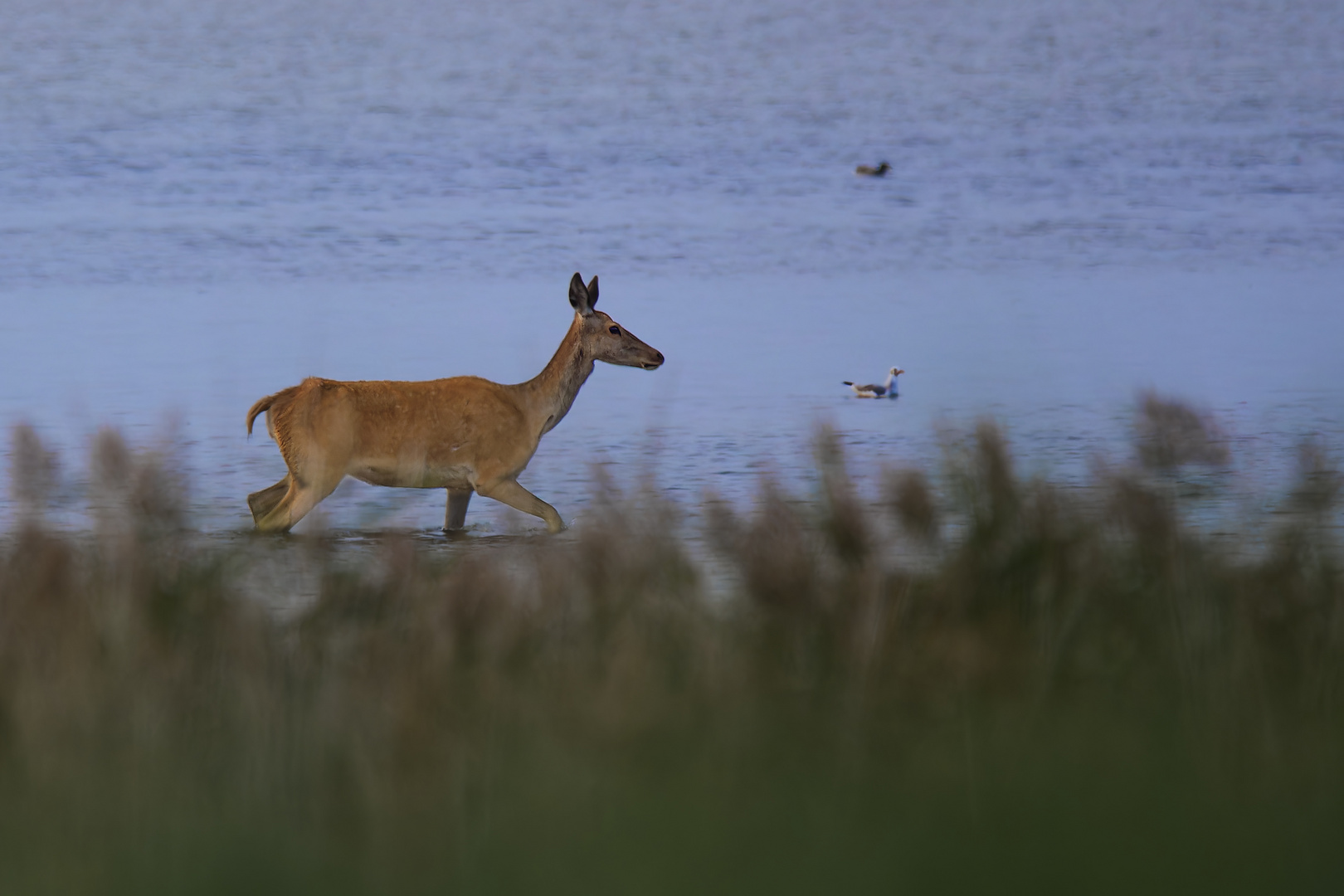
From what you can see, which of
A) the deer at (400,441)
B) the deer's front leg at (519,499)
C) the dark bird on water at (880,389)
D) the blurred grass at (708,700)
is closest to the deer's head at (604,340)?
the deer at (400,441)

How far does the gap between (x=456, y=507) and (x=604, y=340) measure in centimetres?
140

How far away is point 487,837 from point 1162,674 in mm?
2214

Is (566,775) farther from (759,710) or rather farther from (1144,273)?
(1144,273)

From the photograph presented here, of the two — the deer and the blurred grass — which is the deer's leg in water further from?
the blurred grass

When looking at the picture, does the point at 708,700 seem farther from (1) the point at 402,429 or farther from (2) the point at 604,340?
(2) the point at 604,340

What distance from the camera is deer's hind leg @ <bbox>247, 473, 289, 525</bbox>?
Result: 10102mm

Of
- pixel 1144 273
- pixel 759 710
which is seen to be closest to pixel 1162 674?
pixel 759 710

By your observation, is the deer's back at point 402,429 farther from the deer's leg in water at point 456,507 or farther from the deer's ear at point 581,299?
the deer's ear at point 581,299

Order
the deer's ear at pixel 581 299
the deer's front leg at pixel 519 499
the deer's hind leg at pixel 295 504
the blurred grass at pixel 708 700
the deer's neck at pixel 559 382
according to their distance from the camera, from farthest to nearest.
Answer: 1. the deer's ear at pixel 581 299
2. the deer's neck at pixel 559 382
3. the deer's front leg at pixel 519 499
4. the deer's hind leg at pixel 295 504
5. the blurred grass at pixel 708 700

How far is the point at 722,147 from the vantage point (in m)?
33.3

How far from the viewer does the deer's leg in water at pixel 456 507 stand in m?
10.3

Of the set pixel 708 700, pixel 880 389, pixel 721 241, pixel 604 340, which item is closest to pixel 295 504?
pixel 604 340

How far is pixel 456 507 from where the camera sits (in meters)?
10.4

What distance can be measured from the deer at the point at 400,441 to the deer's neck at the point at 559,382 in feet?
0.49
